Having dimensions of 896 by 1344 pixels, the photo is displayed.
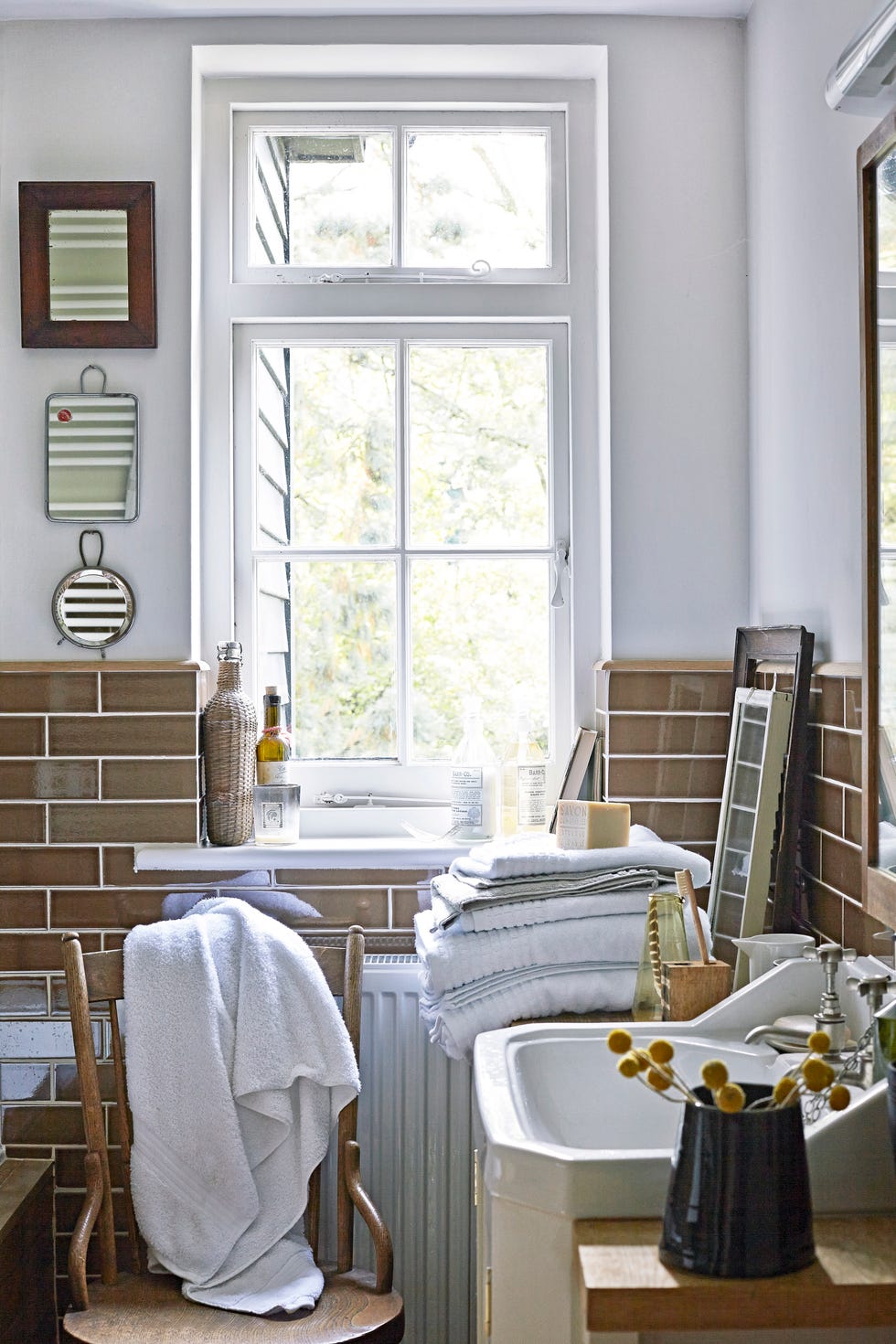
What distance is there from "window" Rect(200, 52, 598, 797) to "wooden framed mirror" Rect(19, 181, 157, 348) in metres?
0.16

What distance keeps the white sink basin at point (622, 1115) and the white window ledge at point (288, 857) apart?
662 mm

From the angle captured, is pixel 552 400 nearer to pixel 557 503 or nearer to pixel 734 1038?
pixel 557 503

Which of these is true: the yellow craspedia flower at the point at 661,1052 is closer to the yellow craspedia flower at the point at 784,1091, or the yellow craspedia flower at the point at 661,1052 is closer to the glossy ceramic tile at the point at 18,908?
the yellow craspedia flower at the point at 784,1091

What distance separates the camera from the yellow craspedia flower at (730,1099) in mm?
904

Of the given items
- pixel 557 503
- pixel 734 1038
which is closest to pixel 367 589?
pixel 557 503

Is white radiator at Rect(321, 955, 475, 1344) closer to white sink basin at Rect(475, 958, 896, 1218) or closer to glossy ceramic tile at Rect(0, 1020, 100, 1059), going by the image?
glossy ceramic tile at Rect(0, 1020, 100, 1059)

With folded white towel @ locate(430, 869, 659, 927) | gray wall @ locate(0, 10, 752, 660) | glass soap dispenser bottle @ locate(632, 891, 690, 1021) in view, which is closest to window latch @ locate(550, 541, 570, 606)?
gray wall @ locate(0, 10, 752, 660)

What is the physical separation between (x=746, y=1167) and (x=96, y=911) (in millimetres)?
1385

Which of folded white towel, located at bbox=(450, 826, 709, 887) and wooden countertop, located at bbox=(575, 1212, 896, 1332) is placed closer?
wooden countertop, located at bbox=(575, 1212, 896, 1332)

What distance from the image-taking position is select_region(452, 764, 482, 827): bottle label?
2.05m

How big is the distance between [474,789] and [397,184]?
1.08 meters

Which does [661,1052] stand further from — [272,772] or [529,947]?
[272,772]

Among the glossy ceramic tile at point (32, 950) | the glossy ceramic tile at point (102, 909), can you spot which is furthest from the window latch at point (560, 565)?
the glossy ceramic tile at point (32, 950)

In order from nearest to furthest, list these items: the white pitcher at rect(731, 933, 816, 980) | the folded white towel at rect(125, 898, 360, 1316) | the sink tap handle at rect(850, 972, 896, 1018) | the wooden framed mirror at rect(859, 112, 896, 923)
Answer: the sink tap handle at rect(850, 972, 896, 1018)
the wooden framed mirror at rect(859, 112, 896, 923)
the white pitcher at rect(731, 933, 816, 980)
the folded white towel at rect(125, 898, 360, 1316)
